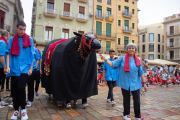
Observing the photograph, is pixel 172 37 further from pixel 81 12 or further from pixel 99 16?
pixel 81 12

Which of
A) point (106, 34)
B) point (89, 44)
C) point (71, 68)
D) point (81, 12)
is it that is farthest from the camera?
point (106, 34)

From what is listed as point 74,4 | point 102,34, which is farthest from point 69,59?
point 102,34

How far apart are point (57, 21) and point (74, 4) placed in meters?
3.89

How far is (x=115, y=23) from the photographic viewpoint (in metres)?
26.6

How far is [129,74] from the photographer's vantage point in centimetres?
330

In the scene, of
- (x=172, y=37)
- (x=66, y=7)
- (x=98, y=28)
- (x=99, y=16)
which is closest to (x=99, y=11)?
(x=99, y=16)

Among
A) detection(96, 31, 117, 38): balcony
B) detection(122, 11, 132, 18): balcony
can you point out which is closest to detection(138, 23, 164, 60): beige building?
detection(122, 11, 132, 18): balcony

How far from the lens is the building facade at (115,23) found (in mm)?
25234

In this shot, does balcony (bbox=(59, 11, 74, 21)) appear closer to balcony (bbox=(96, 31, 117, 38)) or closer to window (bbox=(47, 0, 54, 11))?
window (bbox=(47, 0, 54, 11))

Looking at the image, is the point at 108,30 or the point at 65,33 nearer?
the point at 65,33

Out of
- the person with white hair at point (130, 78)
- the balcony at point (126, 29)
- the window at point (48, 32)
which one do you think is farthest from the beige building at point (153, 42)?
the person with white hair at point (130, 78)

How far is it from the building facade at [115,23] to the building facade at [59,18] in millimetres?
2178

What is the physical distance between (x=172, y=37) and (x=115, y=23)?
16.1 m

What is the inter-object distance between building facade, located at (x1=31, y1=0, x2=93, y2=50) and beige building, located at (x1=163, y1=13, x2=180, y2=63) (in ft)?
66.9
